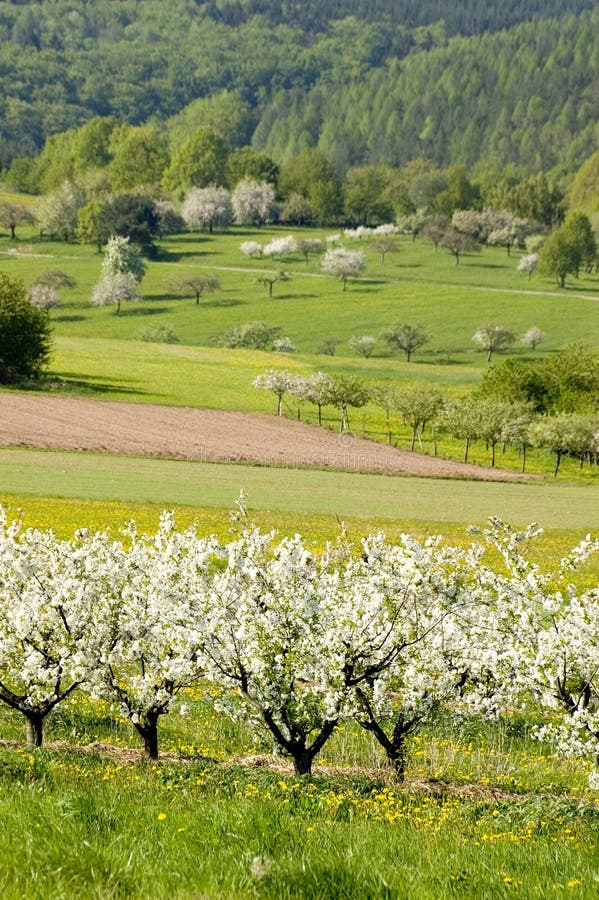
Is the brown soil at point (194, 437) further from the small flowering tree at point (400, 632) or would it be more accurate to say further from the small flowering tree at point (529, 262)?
the small flowering tree at point (529, 262)

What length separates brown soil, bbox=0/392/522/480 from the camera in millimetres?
67812

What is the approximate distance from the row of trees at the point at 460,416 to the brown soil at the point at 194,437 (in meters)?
Result: 5.91

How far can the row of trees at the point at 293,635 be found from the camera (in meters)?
15.2

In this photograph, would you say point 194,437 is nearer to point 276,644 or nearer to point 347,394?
point 347,394

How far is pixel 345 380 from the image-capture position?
9244 cm

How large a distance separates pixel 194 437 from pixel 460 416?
25.2 meters

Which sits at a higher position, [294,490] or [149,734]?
[294,490]

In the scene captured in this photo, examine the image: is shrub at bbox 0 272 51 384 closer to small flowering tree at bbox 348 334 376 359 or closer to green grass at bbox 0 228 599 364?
green grass at bbox 0 228 599 364

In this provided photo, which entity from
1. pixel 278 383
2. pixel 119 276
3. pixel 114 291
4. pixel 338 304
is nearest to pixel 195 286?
pixel 119 276

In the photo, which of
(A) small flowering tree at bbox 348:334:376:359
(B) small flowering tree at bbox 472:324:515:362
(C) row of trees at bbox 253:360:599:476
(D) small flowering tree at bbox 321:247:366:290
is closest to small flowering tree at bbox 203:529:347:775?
(C) row of trees at bbox 253:360:599:476

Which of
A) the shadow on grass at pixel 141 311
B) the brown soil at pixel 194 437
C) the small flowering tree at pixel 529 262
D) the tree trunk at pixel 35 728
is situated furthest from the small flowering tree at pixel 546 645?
the small flowering tree at pixel 529 262

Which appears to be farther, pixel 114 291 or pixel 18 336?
pixel 114 291

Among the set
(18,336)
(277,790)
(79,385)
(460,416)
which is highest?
(18,336)

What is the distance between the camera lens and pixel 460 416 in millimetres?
86688
